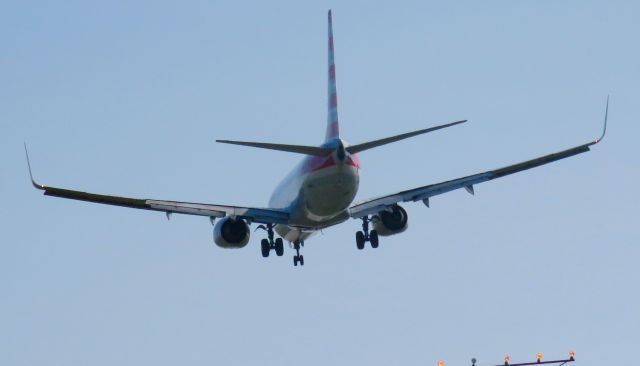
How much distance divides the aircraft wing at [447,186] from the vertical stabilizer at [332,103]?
204 inches

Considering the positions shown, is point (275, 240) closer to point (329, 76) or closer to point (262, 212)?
point (262, 212)

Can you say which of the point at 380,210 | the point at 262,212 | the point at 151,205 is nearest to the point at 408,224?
the point at 380,210

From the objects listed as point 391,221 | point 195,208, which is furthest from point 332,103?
point 195,208

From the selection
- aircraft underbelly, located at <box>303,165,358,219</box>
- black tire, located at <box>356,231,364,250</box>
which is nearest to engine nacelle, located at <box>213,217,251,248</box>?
aircraft underbelly, located at <box>303,165,358,219</box>

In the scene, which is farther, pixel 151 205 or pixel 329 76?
pixel 329 76

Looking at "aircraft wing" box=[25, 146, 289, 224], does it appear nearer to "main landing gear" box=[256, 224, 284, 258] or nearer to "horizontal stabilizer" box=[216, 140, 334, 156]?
"main landing gear" box=[256, 224, 284, 258]

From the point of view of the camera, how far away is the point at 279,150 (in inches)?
4230

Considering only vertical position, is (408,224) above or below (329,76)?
below

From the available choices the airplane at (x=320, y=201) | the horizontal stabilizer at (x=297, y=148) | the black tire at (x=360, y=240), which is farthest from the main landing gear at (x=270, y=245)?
the horizontal stabilizer at (x=297, y=148)

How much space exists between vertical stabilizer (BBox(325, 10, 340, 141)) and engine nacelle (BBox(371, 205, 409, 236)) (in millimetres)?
6386

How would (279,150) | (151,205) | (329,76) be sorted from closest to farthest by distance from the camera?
(279,150)
(151,205)
(329,76)

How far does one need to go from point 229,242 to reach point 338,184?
11573mm

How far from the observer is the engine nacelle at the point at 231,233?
384ft

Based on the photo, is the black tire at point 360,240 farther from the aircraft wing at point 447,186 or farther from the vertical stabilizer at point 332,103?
the vertical stabilizer at point 332,103
